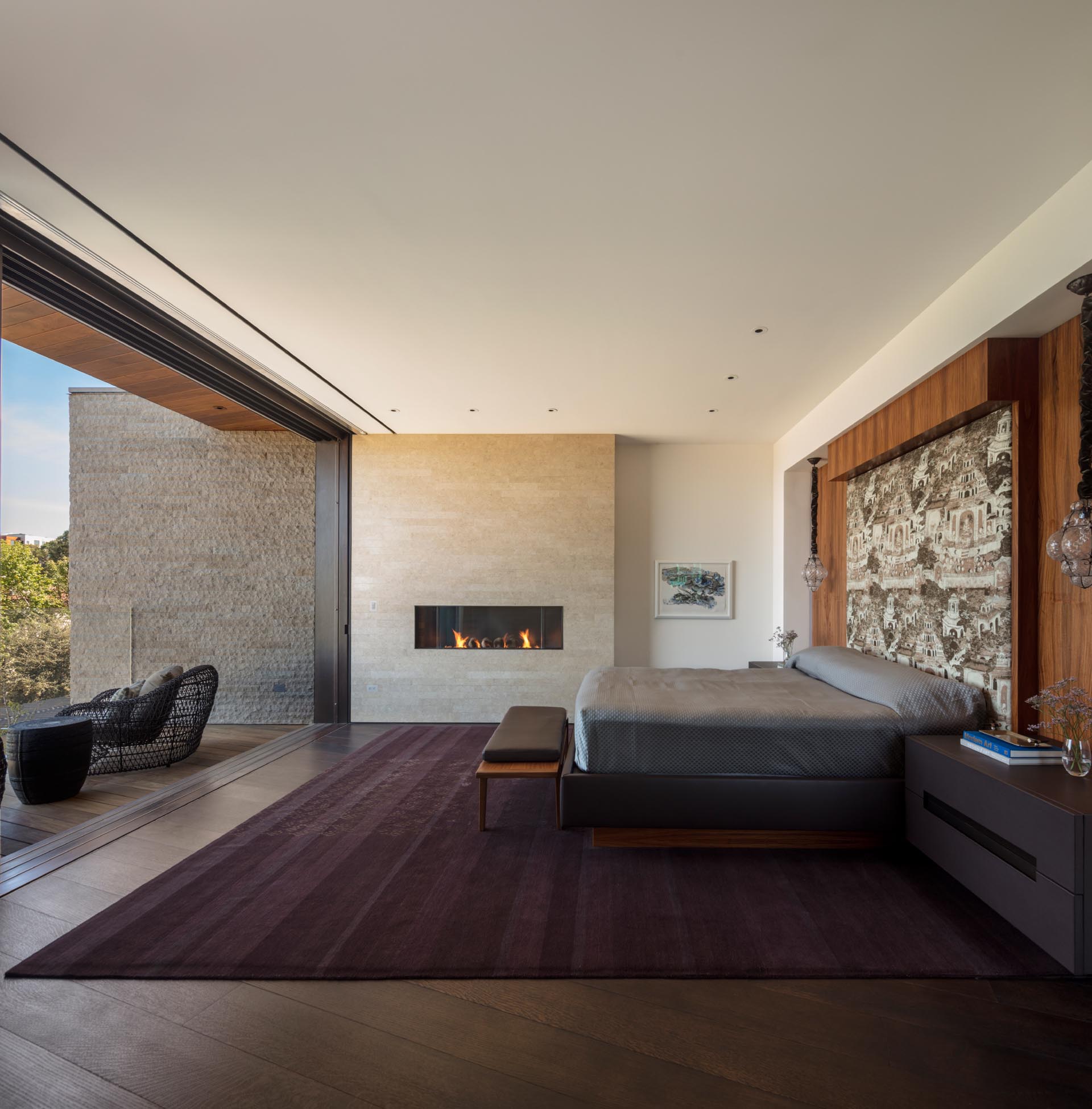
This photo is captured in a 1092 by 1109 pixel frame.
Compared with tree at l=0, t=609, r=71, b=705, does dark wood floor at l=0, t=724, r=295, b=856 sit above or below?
below

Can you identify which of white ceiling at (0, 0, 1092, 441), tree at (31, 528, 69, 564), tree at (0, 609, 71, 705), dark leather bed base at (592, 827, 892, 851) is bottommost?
dark leather bed base at (592, 827, 892, 851)

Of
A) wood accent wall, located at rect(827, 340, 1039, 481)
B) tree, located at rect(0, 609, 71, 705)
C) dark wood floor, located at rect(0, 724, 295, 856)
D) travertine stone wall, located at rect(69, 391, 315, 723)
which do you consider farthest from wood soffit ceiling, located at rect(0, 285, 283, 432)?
wood accent wall, located at rect(827, 340, 1039, 481)

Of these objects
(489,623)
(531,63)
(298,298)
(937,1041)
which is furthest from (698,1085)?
(489,623)

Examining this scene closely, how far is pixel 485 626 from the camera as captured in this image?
646 cm

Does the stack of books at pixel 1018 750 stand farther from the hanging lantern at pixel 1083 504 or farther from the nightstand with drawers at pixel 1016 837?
the hanging lantern at pixel 1083 504

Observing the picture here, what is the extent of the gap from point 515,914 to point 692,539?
4723 millimetres

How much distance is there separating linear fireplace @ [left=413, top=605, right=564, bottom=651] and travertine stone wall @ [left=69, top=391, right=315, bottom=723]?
1.10 meters

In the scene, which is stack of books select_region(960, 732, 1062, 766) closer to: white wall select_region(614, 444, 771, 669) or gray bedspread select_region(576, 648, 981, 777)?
gray bedspread select_region(576, 648, 981, 777)

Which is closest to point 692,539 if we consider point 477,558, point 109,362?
point 477,558

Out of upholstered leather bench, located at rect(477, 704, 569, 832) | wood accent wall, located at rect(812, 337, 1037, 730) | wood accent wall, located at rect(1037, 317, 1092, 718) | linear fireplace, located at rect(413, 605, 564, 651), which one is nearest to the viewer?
wood accent wall, located at rect(1037, 317, 1092, 718)

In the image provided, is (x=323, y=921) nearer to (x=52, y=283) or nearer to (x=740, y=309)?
(x=52, y=283)

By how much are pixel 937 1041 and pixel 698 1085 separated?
0.71 metres

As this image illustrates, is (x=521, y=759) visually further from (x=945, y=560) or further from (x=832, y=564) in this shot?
(x=832, y=564)

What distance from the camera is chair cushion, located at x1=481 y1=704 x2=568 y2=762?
11.4ft
